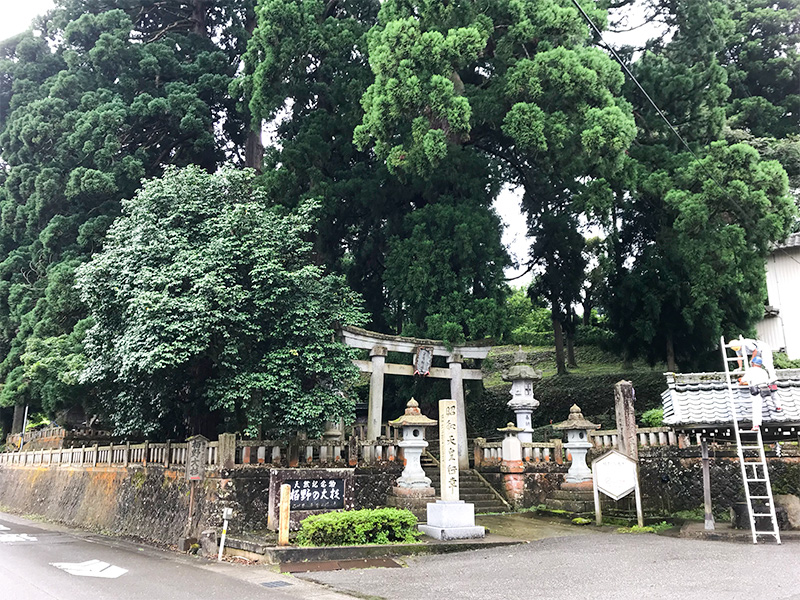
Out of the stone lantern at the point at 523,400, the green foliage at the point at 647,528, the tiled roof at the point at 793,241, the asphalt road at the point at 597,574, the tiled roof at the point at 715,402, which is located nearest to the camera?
the asphalt road at the point at 597,574

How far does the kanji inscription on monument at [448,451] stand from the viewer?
36.1ft

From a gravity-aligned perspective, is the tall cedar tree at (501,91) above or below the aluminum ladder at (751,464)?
above

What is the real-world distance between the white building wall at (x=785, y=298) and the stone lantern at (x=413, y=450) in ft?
49.3

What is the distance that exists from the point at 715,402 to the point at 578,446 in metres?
4.82

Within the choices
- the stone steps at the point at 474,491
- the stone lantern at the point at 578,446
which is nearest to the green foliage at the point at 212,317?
the stone steps at the point at 474,491

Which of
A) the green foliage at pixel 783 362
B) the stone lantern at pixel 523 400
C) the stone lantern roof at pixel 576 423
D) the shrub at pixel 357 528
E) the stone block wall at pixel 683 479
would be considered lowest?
the shrub at pixel 357 528

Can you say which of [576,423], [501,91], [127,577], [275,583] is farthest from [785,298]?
[127,577]

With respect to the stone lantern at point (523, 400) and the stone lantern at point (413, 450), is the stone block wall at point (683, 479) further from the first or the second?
the stone lantern at point (413, 450)

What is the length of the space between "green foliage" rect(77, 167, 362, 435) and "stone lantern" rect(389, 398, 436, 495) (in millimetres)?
1635

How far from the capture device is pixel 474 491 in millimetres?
15367

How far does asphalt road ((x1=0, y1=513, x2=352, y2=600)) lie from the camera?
706 centimetres

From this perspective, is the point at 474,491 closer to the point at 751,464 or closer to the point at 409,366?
the point at 409,366

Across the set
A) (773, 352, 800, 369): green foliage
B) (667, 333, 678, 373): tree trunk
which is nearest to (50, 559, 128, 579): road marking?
(667, 333, 678, 373): tree trunk

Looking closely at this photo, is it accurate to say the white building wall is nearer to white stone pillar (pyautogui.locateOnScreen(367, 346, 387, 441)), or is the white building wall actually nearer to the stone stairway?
the stone stairway
